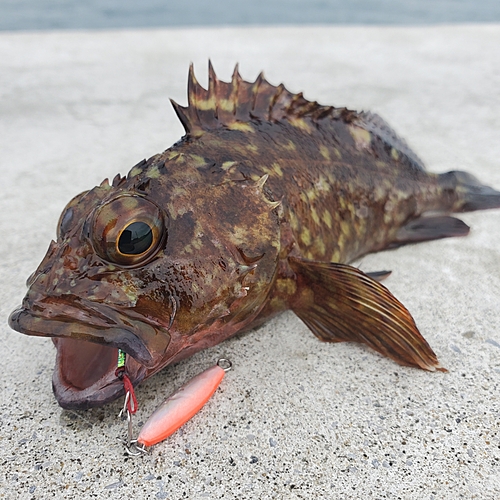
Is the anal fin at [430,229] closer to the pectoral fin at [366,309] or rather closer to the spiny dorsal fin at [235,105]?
the spiny dorsal fin at [235,105]

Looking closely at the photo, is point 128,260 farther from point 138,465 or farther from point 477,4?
point 477,4

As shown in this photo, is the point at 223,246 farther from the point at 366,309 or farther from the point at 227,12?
the point at 227,12

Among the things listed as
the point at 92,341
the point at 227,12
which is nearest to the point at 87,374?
the point at 92,341

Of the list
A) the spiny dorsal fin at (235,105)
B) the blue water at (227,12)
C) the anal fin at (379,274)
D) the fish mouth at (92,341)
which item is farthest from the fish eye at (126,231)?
the blue water at (227,12)

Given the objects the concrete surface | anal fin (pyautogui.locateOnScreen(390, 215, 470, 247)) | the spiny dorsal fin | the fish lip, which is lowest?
the concrete surface

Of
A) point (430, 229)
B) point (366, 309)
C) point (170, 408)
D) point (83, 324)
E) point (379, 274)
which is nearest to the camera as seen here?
point (83, 324)

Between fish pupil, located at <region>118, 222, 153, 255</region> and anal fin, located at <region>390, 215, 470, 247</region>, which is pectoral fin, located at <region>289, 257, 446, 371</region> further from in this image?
anal fin, located at <region>390, 215, 470, 247</region>

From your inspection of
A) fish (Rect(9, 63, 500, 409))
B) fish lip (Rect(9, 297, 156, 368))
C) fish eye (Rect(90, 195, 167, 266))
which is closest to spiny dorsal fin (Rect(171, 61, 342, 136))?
fish (Rect(9, 63, 500, 409))
